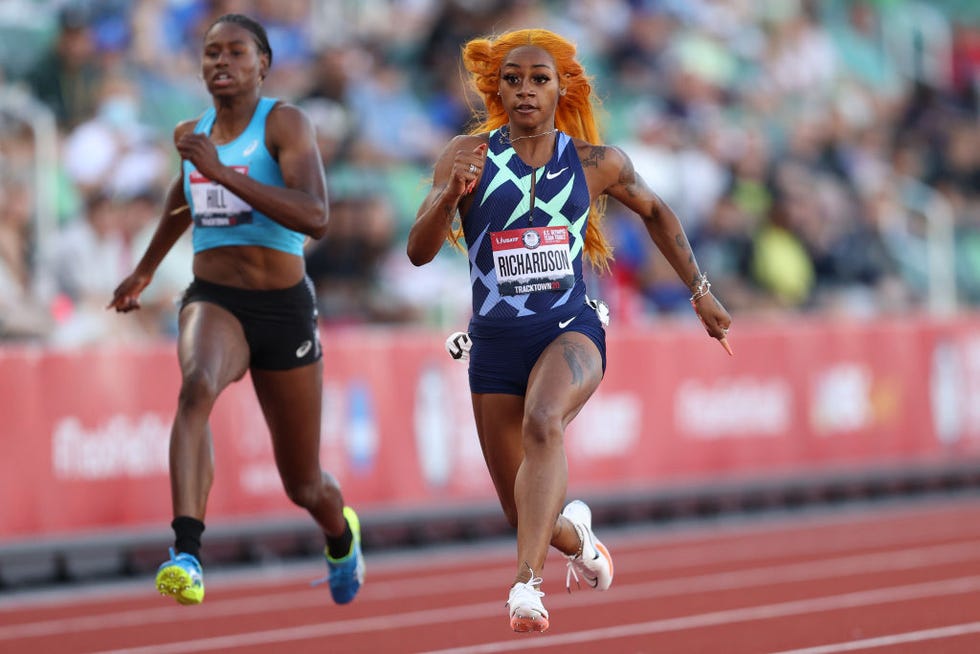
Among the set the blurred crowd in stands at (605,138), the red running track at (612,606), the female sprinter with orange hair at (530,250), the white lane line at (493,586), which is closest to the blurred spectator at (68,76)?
the blurred crowd in stands at (605,138)

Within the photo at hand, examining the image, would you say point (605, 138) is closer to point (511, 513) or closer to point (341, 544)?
point (341, 544)

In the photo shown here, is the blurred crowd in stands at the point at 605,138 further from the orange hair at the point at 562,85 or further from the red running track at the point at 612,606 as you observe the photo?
the red running track at the point at 612,606

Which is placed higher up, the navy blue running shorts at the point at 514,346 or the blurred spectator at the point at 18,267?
the blurred spectator at the point at 18,267

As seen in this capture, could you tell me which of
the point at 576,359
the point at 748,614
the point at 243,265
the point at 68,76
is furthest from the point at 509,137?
the point at 68,76

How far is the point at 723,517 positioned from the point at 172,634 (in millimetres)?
7130

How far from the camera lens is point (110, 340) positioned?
12.0 meters

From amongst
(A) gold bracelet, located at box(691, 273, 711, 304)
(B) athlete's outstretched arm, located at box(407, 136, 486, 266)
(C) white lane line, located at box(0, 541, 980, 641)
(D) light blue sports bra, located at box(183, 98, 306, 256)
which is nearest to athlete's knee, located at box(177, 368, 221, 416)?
(D) light blue sports bra, located at box(183, 98, 306, 256)

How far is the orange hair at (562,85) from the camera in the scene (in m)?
6.56

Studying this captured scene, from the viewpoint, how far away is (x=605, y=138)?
16156mm

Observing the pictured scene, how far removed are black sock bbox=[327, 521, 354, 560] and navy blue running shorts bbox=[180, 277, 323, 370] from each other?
3.29 feet

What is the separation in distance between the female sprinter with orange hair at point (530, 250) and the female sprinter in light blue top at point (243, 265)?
2.61 feet

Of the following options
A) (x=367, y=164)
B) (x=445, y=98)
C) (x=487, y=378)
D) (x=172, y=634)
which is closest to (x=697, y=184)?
(x=445, y=98)

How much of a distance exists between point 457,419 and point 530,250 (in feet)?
21.2

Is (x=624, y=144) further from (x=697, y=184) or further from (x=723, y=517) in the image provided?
(x=723, y=517)
